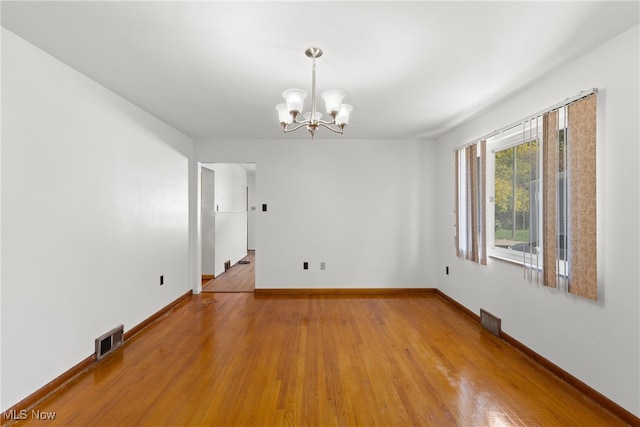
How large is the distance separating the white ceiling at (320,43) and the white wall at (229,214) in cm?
297

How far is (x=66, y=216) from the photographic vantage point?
7.27ft

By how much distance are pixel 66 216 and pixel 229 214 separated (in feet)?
13.8

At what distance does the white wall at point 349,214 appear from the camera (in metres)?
4.53

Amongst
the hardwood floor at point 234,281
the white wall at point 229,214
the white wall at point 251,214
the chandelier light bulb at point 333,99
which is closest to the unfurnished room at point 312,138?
the chandelier light bulb at point 333,99

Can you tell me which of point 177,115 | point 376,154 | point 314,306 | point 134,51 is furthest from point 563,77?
point 177,115

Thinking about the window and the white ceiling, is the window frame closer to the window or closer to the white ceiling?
the window

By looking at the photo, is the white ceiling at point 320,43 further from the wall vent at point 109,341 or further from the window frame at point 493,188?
the wall vent at point 109,341

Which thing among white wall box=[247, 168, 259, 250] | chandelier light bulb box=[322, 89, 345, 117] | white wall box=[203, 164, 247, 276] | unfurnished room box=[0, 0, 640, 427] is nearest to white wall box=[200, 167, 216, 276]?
white wall box=[203, 164, 247, 276]

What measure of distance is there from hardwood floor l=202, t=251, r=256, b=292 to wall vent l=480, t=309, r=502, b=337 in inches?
129

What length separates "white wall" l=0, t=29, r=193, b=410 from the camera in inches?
71.8

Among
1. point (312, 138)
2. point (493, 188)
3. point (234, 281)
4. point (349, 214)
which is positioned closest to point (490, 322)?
point (493, 188)

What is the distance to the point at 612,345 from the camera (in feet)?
6.15

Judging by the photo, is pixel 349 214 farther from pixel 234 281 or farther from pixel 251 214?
pixel 251 214

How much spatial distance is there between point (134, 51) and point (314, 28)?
1285 mm
